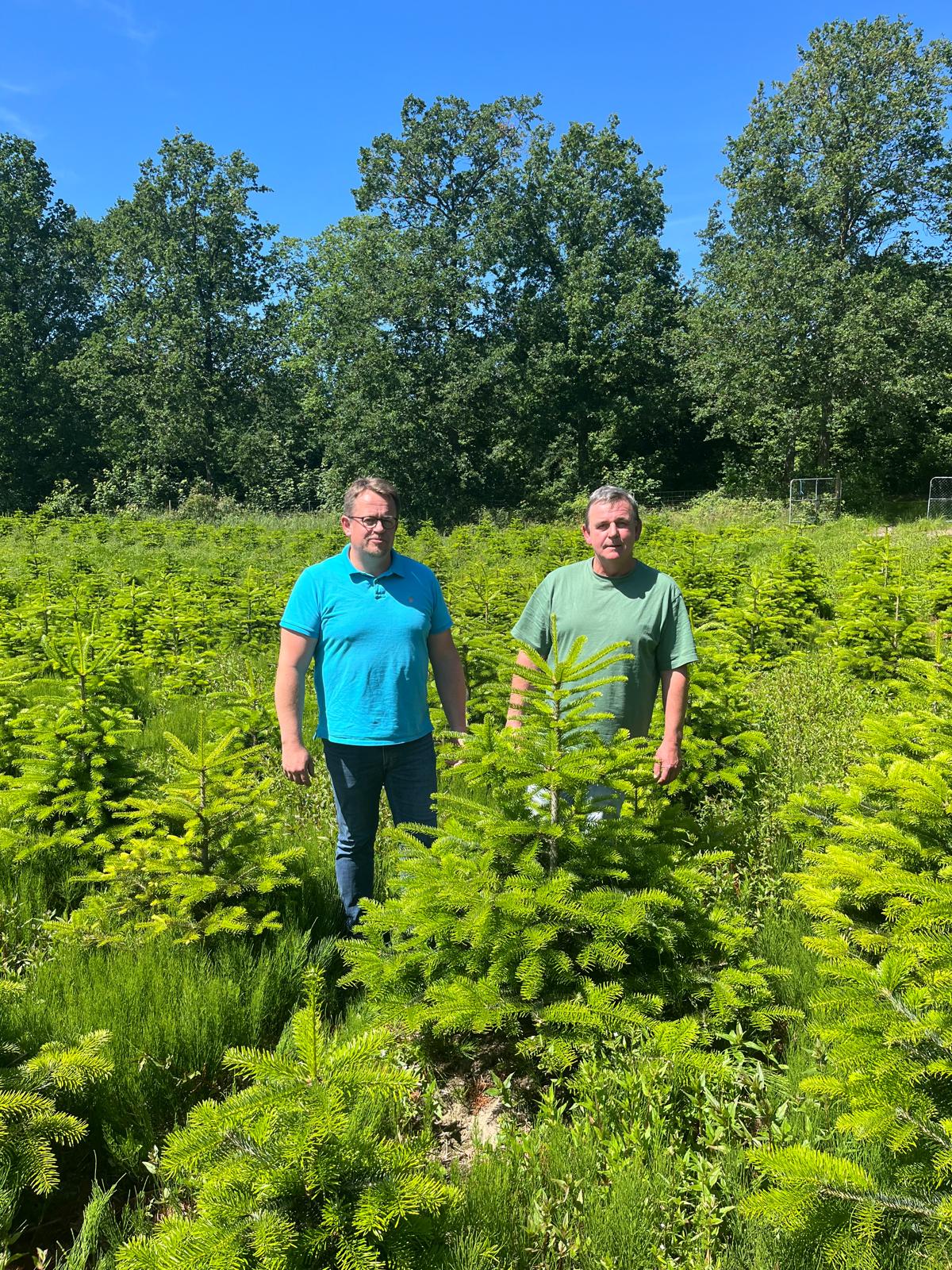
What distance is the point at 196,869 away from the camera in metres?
3.71

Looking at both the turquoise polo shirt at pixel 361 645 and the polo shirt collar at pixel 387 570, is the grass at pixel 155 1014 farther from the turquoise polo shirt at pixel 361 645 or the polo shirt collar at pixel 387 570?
the polo shirt collar at pixel 387 570

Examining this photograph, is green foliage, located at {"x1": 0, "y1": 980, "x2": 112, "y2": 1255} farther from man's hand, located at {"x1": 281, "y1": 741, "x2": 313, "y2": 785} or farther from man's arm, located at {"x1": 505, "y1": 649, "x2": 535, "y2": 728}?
man's arm, located at {"x1": 505, "y1": 649, "x2": 535, "y2": 728}

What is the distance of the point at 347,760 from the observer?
3.76 m

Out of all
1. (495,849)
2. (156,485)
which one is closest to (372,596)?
(495,849)

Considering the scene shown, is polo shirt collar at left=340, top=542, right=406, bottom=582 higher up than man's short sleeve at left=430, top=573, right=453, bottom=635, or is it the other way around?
polo shirt collar at left=340, top=542, right=406, bottom=582

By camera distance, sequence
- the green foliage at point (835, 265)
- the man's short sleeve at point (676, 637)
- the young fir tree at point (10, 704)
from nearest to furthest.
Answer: the man's short sleeve at point (676, 637)
the young fir tree at point (10, 704)
the green foliage at point (835, 265)

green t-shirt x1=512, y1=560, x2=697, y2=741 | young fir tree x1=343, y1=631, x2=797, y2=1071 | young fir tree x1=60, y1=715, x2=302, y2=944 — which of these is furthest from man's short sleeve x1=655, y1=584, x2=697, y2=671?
young fir tree x1=60, y1=715, x2=302, y2=944

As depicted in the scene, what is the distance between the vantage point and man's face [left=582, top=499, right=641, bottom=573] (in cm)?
337

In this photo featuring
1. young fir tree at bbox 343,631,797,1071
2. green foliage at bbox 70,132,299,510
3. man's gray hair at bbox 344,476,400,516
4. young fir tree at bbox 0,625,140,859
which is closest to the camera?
young fir tree at bbox 343,631,797,1071

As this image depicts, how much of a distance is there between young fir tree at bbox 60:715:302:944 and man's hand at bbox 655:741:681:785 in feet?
5.96

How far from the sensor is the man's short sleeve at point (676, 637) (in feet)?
11.4

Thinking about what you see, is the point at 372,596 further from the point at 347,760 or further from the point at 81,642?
the point at 81,642

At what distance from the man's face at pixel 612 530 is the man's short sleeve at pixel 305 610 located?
131 cm

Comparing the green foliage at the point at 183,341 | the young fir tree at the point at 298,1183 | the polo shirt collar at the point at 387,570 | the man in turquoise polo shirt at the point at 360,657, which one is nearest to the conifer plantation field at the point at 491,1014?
the young fir tree at the point at 298,1183
